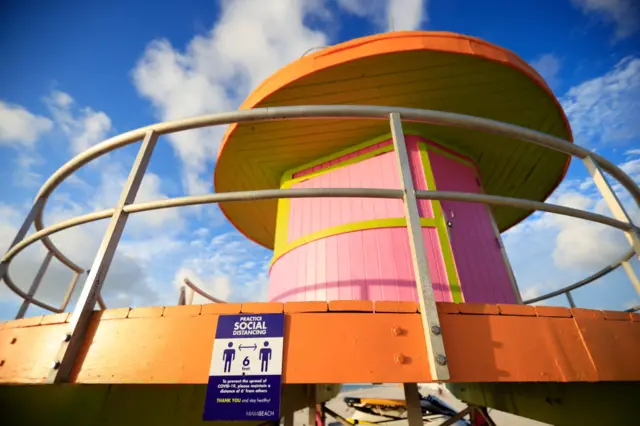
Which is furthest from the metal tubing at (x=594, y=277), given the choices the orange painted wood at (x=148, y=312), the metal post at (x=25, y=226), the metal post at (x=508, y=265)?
the metal post at (x=25, y=226)

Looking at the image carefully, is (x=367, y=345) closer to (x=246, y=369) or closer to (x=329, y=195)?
(x=246, y=369)

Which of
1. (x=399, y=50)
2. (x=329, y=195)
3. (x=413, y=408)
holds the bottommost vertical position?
(x=413, y=408)

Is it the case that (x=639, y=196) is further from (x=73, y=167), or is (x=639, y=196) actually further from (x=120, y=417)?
(x=73, y=167)

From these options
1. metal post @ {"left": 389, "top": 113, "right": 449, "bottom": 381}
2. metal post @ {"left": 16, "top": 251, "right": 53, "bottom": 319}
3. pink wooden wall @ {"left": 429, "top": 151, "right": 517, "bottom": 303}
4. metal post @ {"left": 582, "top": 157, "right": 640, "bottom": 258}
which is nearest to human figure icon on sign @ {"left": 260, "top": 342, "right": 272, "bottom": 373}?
metal post @ {"left": 389, "top": 113, "right": 449, "bottom": 381}

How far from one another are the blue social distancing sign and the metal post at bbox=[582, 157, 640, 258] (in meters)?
2.16

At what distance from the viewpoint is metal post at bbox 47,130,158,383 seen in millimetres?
1326

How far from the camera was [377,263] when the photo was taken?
10.5ft

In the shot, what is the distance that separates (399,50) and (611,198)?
2.23 meters

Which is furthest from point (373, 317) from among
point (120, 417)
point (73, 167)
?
point (73, 167)

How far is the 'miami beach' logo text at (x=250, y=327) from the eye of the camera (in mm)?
1306

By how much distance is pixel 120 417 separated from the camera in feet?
5.24

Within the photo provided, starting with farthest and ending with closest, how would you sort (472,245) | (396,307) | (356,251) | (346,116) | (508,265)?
1. (508,265)
2. (472,245)
3. (356,251)
4. (346,116)
5. (396,307)

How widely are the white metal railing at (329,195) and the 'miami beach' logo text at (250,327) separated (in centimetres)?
63

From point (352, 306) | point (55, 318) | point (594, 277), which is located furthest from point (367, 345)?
point (594, 277)
